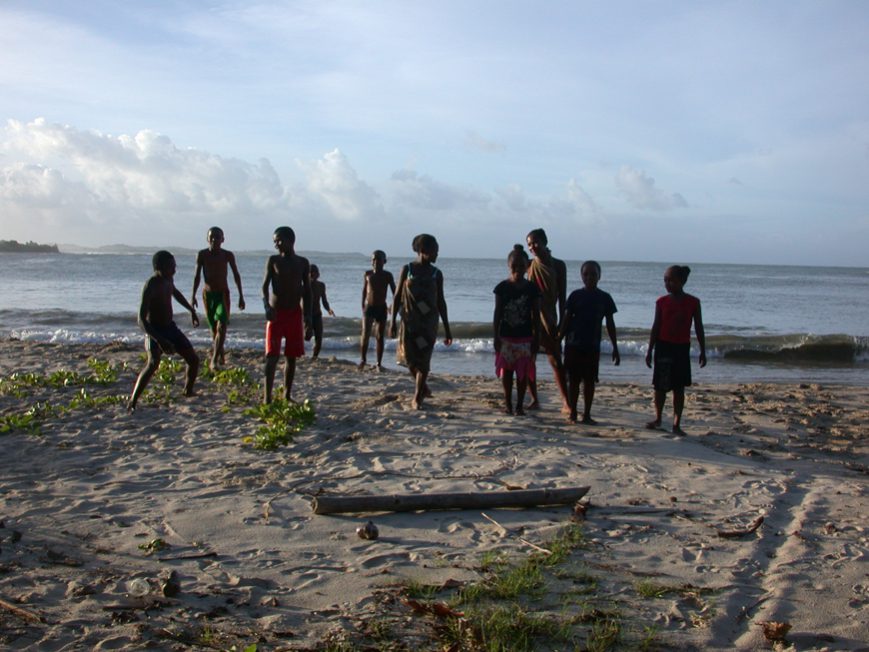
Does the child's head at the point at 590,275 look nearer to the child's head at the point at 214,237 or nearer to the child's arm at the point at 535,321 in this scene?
the child's arm at the point at 535,321

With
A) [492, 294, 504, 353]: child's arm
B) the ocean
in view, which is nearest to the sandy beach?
[492, 294, 504, 353]: child's arm

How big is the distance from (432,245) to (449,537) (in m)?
3.86

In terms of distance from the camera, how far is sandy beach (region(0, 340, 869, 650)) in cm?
343

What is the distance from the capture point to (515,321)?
744cm

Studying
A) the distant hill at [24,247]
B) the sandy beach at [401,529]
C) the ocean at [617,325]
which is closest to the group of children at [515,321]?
the sandy beach at [401,529]

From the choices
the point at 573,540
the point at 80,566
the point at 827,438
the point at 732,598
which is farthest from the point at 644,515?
the point at 827,438

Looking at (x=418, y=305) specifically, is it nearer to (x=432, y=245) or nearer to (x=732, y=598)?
(x=432, y=245)

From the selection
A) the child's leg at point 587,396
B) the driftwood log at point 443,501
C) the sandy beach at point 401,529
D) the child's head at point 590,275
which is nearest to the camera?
the sandy beach at point 401,529

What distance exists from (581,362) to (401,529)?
11.1 feet

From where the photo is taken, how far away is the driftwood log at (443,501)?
469cm

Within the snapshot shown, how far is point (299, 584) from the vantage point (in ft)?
12.6

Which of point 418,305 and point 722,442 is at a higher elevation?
point 418,305

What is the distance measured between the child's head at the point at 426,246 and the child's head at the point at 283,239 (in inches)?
51.6

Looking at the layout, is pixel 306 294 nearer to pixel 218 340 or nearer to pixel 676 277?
pixel 218 340
